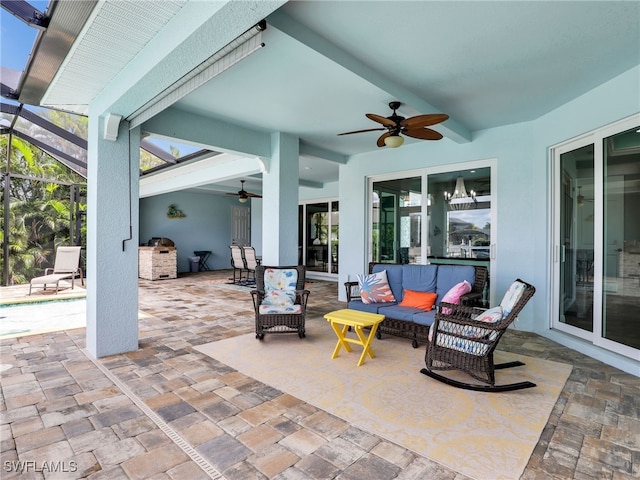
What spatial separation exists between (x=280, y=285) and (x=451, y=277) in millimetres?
2164

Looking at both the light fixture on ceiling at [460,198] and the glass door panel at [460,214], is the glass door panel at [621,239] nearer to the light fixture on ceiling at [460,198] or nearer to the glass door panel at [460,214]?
the glass door panel at [460,214]

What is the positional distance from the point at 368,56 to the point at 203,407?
316 centimetres

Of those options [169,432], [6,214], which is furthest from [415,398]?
[6,214]

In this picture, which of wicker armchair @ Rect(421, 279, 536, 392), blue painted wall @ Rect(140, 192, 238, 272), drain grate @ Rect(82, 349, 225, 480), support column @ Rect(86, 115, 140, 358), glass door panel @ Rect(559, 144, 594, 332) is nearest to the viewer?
drain grate @ Rect(82, 349, 225, 480)

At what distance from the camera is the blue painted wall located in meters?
11.4

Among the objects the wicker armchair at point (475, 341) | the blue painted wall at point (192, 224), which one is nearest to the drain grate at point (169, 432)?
the wicker armchair at point (475, 341)

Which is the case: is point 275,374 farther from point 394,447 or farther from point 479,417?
point 479,417

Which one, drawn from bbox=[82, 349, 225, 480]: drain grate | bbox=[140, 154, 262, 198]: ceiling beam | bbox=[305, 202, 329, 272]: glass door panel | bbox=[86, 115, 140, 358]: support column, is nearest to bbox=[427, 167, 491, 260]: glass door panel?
bbox=[140, 154, 262, 198]: ceiling beam

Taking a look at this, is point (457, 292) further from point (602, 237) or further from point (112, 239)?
point (112, 239)

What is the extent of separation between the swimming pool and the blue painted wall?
511 cm

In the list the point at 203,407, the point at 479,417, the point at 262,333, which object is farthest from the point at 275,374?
the point at 479,417

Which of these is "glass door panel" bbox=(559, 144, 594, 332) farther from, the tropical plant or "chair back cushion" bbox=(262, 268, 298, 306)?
the tropical plant

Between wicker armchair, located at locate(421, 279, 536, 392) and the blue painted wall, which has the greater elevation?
the blue painted wall

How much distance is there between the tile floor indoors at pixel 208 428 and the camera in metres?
1.87
